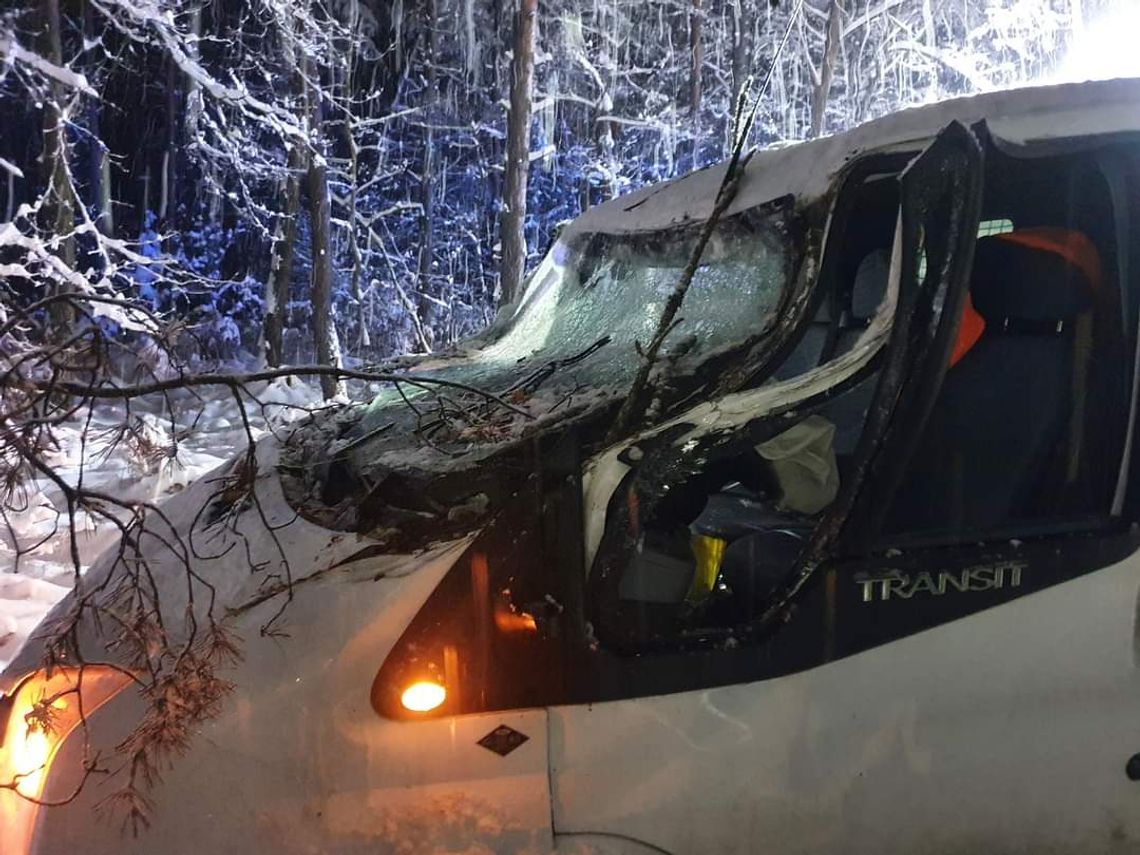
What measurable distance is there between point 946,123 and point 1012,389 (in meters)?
0.67

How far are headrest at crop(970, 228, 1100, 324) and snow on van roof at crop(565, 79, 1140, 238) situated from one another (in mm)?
289

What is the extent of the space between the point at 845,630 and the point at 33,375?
1776 mm

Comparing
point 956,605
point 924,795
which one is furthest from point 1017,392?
point 924,795

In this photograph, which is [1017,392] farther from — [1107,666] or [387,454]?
[387,454]

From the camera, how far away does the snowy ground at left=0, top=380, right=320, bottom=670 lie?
2020mm

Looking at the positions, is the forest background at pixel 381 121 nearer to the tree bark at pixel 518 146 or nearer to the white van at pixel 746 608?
the tree bark at pixel 518 146

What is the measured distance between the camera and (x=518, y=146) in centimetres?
1470

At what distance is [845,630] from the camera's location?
173 centimetres

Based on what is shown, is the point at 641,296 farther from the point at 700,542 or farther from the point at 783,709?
the point at 783,709

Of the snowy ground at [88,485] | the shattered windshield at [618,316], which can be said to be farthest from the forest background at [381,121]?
the shattered windshield at [618,316]

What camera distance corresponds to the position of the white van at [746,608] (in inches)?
62.1

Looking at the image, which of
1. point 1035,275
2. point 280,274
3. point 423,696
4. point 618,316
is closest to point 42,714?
point 423,696

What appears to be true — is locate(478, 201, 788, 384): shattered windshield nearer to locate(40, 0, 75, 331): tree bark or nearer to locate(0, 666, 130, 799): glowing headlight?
locate(0, 666, 130, 799): glowing headlight

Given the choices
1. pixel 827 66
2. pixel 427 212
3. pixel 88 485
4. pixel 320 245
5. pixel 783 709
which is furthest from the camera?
pixel 427 212
